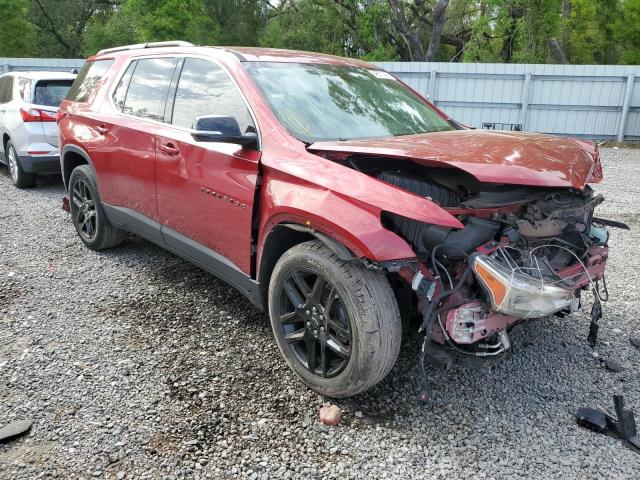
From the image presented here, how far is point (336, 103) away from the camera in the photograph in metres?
3.58

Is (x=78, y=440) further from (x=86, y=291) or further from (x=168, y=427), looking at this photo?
(x=86, y=291)

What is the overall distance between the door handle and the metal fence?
12854 millimetres

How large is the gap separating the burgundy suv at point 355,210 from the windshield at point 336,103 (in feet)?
0.05

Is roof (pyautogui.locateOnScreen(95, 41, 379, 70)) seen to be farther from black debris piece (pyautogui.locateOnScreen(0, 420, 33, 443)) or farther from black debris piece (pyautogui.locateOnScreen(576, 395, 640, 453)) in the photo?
black debris piece (pyautogui.locateOnScreen(576, 395, 640, 453))

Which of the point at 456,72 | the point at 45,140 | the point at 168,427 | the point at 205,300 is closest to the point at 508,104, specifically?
the point at 456,72

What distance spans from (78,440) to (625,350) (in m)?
3.37

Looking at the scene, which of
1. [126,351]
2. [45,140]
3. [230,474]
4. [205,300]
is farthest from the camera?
[45,140]

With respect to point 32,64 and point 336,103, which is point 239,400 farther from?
point 32,64

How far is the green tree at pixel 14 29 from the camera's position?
85.5ft

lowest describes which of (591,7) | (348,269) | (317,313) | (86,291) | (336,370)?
(86,291)

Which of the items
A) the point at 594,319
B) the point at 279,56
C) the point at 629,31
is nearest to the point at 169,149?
the point at 279,56

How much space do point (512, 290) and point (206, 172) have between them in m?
2.03

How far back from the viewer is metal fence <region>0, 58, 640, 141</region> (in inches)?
583

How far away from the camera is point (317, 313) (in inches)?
114
